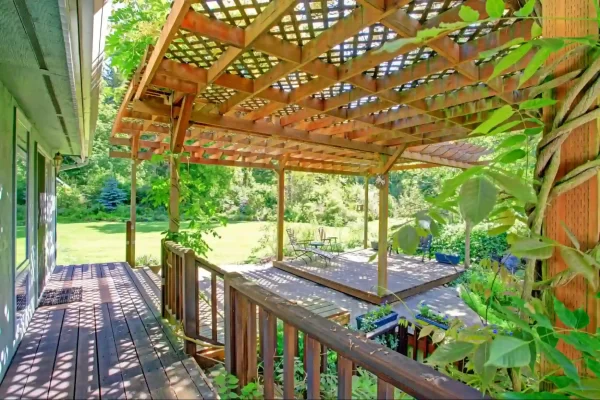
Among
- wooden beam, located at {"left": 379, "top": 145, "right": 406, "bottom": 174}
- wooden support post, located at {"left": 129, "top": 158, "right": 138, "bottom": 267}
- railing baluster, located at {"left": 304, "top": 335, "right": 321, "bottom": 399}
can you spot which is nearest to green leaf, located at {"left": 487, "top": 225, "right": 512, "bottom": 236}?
railing baluster, located at {"left": 304, "top": 335, "right": 321, "bottom": 399}

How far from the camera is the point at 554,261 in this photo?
72cm

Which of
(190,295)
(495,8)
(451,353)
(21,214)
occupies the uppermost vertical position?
(495,8)

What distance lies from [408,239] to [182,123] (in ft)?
9.71

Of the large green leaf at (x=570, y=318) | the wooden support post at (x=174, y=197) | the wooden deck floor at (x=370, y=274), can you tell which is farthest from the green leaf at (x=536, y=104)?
the wooden deck floor at (x=370, y=274)

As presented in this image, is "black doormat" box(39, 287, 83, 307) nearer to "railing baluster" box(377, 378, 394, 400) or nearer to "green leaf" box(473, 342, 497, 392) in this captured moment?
"railing baluster" box(377, 378, 394, 400)

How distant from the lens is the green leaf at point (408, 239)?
73 centimetres

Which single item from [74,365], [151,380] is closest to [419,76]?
[151,380]

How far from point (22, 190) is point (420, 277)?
7417mm

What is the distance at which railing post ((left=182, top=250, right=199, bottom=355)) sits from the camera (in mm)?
2752

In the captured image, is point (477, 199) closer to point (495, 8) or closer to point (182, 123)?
point (495, 8)

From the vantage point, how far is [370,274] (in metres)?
7.77

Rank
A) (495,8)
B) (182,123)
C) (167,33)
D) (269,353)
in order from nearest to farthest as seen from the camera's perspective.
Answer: (495,8) < (269,353) < (167,33) < (182,123)

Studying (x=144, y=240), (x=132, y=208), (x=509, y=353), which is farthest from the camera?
(x=144, y=240)

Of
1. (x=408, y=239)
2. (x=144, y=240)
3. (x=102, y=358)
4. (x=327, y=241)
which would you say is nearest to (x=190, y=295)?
(x=102, y=358)
